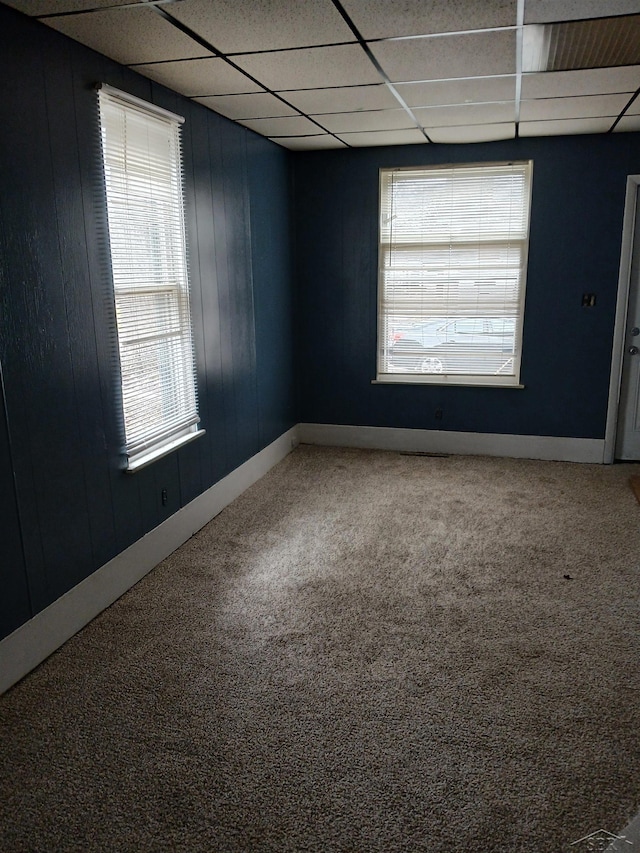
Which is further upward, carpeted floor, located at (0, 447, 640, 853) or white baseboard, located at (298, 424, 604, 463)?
white baseboard, located at (298, 424, 604, 463)

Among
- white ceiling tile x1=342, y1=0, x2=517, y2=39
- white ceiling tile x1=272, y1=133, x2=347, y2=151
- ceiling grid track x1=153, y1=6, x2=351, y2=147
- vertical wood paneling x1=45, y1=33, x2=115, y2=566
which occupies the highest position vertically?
white ceiling tile x1=272, y1=133, x2=347, y2=151

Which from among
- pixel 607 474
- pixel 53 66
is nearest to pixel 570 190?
pixel 607 474

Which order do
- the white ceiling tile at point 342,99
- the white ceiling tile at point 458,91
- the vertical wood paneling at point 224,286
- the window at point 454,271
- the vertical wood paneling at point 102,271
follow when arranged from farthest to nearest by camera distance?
the window at point 454,271 < the vertical wood paneling at point 224,286 < the white ceiling tile at point 342,99 < the white ceiling tile at point 458,91 < the vertical wood paneling at point 102,271

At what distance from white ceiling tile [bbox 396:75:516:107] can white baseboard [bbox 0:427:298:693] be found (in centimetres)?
256

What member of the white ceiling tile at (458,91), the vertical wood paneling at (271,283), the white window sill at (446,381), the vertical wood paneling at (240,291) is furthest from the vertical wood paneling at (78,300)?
the white window sill at (446,381)

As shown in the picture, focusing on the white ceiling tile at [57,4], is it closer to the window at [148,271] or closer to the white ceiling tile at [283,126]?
the window at [148,271]

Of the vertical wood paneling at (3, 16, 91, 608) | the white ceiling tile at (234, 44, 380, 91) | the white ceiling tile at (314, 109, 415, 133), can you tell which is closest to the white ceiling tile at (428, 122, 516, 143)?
the white ceiling tile at (314, 109, 415, 133)

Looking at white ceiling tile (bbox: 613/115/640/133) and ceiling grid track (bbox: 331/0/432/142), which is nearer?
ceiling grid track (bbox: 331/0/432/142)

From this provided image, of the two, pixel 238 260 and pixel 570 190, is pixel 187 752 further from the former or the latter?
pixel 570 190

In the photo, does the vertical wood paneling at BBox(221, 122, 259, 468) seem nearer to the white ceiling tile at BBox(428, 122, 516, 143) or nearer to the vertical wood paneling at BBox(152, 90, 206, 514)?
the vertical wood paneling at BBox(152, 90, 206, 514)

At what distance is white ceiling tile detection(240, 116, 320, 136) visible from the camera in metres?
4.20

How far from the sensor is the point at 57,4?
2.32m

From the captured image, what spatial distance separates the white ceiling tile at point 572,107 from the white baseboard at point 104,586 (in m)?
2.94

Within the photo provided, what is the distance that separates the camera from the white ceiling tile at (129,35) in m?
2.46
